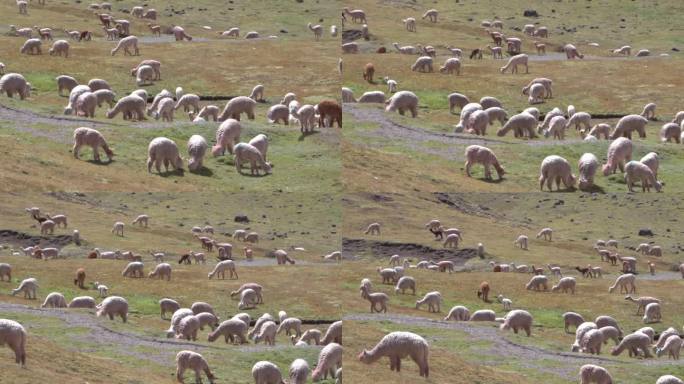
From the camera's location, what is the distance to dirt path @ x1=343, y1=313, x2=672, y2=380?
71.4 metres

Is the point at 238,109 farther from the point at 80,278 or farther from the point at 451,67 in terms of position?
the point at 451,67

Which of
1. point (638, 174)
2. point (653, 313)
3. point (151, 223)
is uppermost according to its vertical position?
point (638, 174)

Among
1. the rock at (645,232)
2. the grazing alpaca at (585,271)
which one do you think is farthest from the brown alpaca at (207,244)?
the rock at (645,232)

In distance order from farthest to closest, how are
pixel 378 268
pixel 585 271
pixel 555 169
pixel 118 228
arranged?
pixel 118 228, pixel 585 271, pixel 378 268, pixel 555 169

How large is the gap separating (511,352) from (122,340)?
1577 cm

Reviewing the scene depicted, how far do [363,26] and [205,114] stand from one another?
178ft

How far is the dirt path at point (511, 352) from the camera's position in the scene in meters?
71.4

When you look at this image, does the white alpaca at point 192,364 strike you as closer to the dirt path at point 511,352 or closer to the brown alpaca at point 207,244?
the dirt path at point 511,352

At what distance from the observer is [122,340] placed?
241 feet

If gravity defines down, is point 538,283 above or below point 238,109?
below

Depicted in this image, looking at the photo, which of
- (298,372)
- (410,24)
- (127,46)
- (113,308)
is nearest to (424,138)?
(113,308)

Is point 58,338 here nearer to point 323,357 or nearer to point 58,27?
point 323,357

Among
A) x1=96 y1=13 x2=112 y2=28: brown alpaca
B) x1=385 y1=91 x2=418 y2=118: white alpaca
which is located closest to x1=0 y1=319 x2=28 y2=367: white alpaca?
x1=385 y1=91 x2=418 y2=118: white alpaca

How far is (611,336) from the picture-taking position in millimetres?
76125
